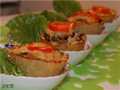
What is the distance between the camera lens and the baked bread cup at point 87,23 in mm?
1222

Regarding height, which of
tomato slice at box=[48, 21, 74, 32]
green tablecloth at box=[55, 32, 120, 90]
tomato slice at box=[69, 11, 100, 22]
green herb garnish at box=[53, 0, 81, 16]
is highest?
tomato slice at box=[48, 21, 74, 32]

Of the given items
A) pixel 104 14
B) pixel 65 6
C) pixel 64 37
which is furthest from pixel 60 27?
pixel 65 6

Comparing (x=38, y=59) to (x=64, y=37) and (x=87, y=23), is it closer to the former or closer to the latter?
(x=64, y=37)

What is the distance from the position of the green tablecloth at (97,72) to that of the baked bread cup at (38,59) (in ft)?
0.18

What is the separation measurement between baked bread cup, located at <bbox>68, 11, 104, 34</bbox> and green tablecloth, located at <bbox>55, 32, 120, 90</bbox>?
6 centimetres

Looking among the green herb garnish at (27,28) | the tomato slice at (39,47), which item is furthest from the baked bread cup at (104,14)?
the tomato slice at (39,47)

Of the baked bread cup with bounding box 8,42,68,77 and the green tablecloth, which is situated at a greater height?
the baked bread cup with bounding box 8,42,68,77

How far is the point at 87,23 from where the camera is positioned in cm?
123

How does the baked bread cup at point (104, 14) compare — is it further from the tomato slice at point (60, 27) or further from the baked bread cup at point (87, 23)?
the tomato slice at point (60, 27)

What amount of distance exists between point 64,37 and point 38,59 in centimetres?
23

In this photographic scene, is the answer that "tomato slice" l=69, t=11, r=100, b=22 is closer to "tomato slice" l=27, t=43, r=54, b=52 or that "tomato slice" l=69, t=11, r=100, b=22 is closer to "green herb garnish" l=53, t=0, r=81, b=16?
"green herb garnish" l=53, t=0, r=81, b=16

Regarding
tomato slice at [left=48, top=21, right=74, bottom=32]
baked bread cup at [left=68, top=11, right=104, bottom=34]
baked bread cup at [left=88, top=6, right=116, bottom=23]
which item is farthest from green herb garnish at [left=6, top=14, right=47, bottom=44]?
baked bread cup at [left=88, top=6, right=116, bottom=23]

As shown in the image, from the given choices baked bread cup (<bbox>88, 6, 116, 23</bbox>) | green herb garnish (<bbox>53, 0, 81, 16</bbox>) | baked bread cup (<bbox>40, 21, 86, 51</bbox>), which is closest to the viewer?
baked bread cup (<bbox>40, 21, 86, 51</bbox>)

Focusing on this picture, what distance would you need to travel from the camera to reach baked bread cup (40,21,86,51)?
1044mm
